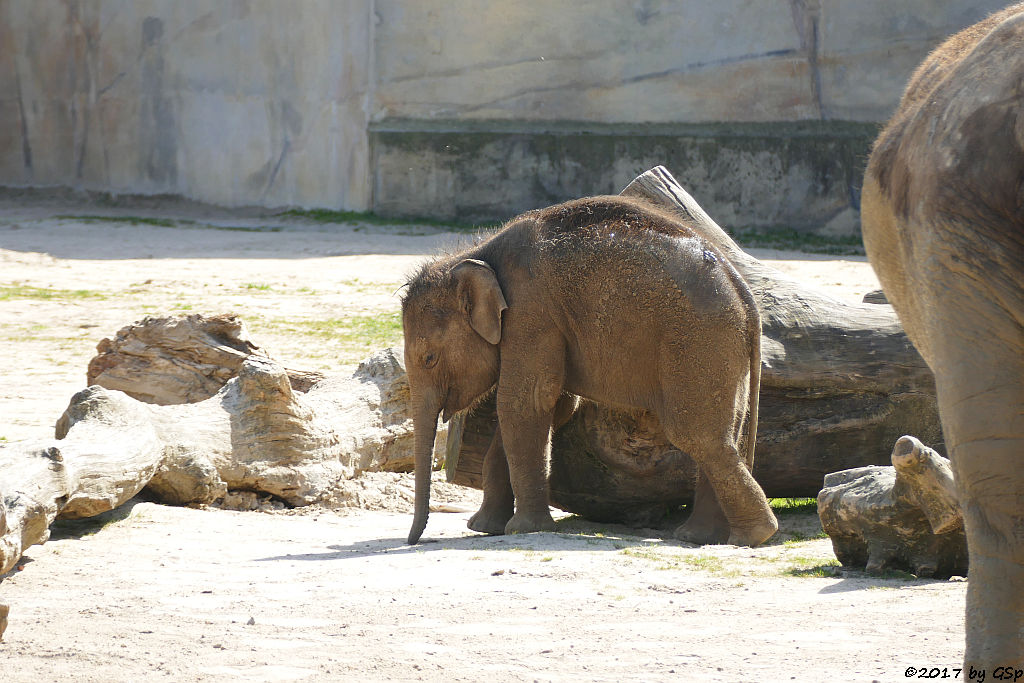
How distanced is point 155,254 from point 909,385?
9982 mm

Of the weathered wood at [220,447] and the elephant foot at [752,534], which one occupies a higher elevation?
the weathered wood at [220,447]

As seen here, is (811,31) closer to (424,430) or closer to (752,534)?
(424,430)

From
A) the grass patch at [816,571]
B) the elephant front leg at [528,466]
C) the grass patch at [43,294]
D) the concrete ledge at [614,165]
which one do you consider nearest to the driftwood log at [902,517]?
the grass patch at [816,571]

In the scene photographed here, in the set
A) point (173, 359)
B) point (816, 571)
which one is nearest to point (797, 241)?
point (173, 359)

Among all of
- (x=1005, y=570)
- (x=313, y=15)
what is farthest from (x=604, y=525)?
(x=313, y=15)

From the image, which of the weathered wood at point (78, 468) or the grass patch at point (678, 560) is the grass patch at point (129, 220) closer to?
the weathered wood at point (78, 468)

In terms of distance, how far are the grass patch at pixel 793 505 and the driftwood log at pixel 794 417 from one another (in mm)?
183

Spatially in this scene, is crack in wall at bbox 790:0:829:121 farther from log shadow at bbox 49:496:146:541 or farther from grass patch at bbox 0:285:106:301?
log shadow at bbox 49:496:146:541

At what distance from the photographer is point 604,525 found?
566cm

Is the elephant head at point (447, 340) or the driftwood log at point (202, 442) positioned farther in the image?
the elephant head at point (447, 340)

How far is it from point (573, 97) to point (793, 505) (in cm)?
1123

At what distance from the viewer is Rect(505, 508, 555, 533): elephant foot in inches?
205

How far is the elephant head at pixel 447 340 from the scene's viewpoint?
520cm

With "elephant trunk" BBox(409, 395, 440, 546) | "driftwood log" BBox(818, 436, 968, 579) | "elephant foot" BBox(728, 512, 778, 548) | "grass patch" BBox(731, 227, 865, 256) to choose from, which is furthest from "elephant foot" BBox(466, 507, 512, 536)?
"grass patch" BBox(731, 227, 865, 256)
